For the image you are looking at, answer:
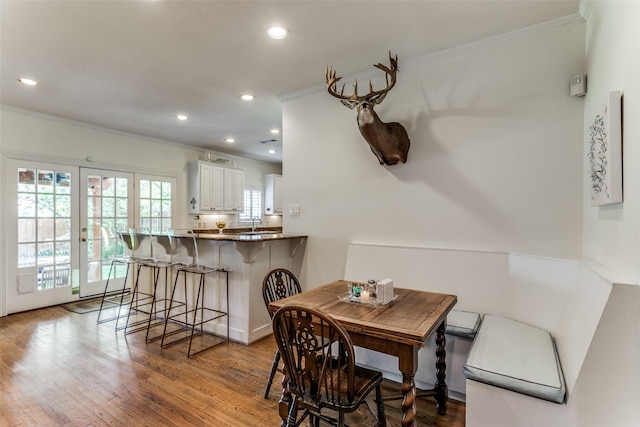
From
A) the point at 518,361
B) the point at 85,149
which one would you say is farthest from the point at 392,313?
the point at 85,149

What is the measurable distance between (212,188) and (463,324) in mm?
5240

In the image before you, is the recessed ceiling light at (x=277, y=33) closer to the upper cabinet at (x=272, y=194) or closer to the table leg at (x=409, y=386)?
the table leg at (x=409, y=386)

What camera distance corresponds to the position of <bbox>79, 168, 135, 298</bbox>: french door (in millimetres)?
4773

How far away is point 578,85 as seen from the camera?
2189 millimetres

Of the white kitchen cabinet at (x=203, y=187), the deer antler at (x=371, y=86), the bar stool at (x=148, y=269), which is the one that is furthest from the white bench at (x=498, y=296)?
the white kitchen cabinet at (x=203, y=187)

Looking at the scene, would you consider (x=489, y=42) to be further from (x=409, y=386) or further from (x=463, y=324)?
(x=409, y=386)

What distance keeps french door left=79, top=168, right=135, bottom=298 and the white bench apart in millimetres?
4028

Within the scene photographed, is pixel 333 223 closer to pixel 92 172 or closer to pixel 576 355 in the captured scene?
pixel 576 355

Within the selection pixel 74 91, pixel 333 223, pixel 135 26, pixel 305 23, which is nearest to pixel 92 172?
pixel 74 91

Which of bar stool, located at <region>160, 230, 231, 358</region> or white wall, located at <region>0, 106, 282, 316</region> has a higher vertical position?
white wall, located at <region>0, 106, 282, 316</region>

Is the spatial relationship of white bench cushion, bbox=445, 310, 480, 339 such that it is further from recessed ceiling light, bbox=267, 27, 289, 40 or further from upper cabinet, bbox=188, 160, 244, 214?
upper cabinet, bbox=188, 160, 244, 214

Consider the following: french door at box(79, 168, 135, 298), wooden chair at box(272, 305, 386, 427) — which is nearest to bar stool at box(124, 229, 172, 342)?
french door at box(79, 168, 135, 298)

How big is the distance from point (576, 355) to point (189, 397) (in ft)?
7.57

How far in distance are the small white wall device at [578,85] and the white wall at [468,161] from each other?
0.05m
